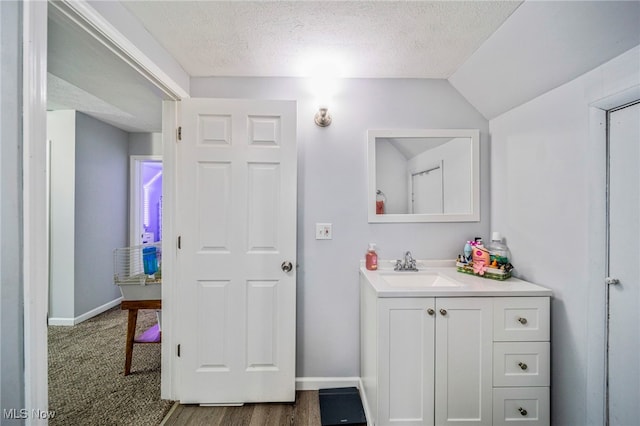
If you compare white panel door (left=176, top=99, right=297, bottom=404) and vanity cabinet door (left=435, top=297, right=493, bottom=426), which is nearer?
vanity cabinet door (left=435, top=297, right=493, bottom=426)

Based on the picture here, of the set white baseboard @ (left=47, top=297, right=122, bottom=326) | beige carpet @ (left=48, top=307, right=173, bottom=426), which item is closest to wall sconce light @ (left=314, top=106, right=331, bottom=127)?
beige carpet @ (left=48, top=307, right=173, bottom=426)

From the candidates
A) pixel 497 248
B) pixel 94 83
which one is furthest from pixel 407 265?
pixel 94 83

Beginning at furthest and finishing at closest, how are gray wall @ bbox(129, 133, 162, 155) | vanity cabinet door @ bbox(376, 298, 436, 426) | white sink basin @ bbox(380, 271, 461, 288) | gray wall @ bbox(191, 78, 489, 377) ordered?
gray wall @ bbox(129, 133, 162, 155) < gray wall @ bbox(191, 78, 489, 377) < white sink basin @ bbox(380, 271, 461, 288) < vanity cabinet door @ bbox(376, 298, 436, 426)

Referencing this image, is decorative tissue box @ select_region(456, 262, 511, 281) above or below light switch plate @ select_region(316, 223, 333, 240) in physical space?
below

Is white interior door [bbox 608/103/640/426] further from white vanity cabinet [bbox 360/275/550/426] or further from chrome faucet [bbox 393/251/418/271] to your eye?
chrome faucet [bbox 393/251/418/271]

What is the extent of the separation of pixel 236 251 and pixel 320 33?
54.8 inches

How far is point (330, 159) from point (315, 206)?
0.36 meters

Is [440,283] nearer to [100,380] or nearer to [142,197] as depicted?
[100,380]

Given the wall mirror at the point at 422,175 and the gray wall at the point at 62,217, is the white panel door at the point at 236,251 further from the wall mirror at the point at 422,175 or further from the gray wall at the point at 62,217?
the gray wall at the point at 62,217

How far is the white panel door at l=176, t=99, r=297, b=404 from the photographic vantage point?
69.4 inches

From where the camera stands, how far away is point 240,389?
5.80 feet

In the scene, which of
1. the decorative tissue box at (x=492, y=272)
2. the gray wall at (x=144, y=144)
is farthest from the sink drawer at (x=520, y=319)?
the gray wall at (x=144, y=144)

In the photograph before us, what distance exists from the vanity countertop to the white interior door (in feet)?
0.92

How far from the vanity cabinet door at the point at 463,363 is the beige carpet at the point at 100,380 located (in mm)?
1711
